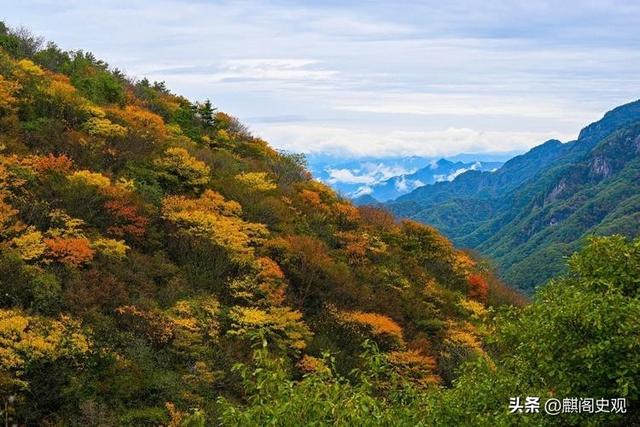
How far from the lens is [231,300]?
22.0 metres

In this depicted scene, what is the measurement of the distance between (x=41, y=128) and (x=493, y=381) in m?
22.6

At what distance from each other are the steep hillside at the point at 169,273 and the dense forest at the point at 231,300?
78 mm

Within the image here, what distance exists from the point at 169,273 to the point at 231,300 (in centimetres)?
248

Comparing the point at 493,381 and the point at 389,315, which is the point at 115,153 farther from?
the point at 493,381

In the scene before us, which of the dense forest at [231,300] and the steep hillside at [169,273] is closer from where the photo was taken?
the dense forest at [231,300]

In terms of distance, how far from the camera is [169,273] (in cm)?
2122

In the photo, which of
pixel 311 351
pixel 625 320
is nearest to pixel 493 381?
pixel 625 320

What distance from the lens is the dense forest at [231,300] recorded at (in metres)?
8.66

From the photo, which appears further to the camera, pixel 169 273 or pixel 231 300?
pixel 231 300

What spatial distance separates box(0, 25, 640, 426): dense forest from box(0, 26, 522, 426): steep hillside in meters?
0.08

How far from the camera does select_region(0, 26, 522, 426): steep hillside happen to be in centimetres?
1517

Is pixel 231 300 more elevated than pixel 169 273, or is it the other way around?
pixel 169 273

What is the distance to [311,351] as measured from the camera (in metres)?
21.9

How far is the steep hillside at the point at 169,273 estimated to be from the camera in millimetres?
15171
